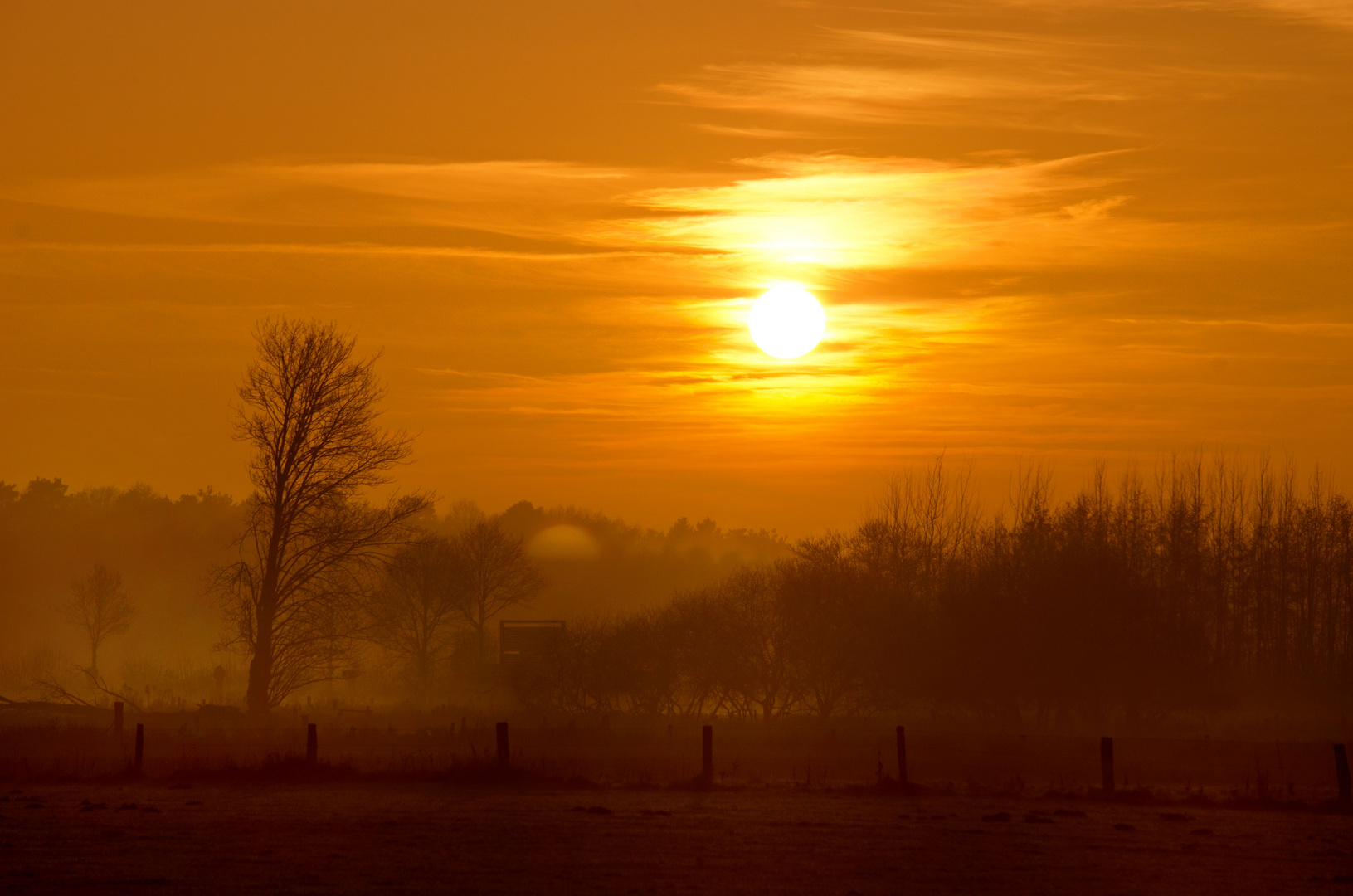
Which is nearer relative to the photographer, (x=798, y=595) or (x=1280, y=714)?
(x=798, y=595)

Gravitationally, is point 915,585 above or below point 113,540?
below

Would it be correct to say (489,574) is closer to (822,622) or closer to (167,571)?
(822,622)

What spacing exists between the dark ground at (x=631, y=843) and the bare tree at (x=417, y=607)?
4918cm

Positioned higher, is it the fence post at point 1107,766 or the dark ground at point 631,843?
the fence post at point 1107,766

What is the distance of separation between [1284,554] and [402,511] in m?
54.9

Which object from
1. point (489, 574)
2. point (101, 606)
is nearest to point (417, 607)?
point (489, 574)

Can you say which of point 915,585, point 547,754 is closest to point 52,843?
point 547,754

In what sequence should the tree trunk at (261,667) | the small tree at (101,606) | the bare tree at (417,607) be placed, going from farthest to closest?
the small tree at (101,606) → the bare tree at (417,607) → the tree trunk at (261,667)

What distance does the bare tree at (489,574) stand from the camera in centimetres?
7956

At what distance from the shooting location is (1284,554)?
7706 cm

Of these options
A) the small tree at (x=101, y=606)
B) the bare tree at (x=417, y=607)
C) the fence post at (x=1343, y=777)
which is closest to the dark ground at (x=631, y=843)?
the fence post at (x=1343, y=777)

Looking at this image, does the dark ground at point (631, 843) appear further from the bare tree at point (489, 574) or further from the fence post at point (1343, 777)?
the bare tree at point (489, 574)

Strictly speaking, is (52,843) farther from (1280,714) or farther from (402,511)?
(1280,714)

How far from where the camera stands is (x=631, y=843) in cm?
1848
